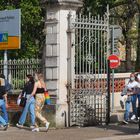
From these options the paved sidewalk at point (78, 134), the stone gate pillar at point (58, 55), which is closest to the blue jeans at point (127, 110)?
the paved sidewalk at point (78, 134)

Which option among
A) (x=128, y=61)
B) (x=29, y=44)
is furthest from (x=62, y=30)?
Result: (x=128, y=61)

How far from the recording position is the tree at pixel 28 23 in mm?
27328

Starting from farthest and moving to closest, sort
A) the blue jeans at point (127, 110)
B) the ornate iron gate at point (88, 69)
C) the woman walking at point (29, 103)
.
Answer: the blue jeans at point (127, 110) → the ornate iron gate at point (88, 69) → the woman walking at point (29, 103)

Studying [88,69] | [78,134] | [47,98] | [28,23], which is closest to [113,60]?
[88,69]

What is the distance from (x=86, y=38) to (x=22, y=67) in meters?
2.40

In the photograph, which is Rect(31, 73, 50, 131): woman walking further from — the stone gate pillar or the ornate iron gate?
the ornate iron gate

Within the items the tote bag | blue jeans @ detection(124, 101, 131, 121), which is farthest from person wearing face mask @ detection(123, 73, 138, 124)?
the tote bag

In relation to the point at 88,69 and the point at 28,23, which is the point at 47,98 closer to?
the point at 88,69

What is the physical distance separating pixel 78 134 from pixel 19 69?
13.3 ft

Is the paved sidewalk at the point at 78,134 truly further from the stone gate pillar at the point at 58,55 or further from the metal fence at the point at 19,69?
the metal fence at the point at 19,69

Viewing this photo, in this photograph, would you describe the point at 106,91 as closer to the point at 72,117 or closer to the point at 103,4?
the point at 72,117

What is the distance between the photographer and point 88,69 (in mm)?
16391

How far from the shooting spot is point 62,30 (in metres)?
15.9

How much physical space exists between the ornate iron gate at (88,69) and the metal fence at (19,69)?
1345 millimetres
